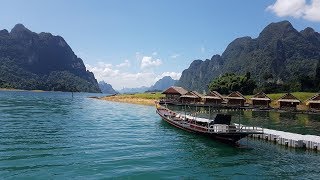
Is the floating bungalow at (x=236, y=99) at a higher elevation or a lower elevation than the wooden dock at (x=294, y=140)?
higher

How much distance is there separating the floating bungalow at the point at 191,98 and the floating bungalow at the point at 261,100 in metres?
15.6

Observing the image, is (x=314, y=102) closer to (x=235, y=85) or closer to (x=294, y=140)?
(x=235, y=85)

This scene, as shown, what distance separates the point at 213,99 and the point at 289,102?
20759mm

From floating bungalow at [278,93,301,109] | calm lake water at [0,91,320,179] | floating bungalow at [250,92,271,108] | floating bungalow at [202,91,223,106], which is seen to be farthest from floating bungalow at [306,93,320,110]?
calm lake water at [0,91,320,179]

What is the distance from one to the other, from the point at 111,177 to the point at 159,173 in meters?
3.32

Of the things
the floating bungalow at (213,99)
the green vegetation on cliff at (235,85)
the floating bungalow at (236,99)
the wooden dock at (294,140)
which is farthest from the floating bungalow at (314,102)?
the wooden dock at (294,140)

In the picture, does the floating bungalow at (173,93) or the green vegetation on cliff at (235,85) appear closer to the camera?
the floating bungalow at (173,93)

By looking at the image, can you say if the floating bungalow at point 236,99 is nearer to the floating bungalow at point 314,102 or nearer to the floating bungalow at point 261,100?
the floating bungalow at point 261,100

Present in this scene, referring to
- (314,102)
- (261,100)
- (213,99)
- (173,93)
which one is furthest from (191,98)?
(314,102)

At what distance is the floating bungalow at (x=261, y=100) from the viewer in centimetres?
9294

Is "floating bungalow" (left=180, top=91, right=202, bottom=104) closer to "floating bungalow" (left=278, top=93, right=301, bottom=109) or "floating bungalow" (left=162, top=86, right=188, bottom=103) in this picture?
"floating bungalow" (left=162, top=86, right=188, bottom=103)

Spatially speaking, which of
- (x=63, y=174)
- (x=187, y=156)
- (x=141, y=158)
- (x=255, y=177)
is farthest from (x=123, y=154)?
(x=255, y=177)

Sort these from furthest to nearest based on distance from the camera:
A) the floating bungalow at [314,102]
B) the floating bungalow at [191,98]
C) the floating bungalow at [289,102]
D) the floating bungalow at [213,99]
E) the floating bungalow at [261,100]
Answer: the floating bungalow at [191,98] → the floating bungalow at [213,99] → the floating bungalow at [261,100] → the floating bungalow at [289,102] → the floating bungalow at [314,102]

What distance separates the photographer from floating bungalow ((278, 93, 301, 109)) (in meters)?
87.8
